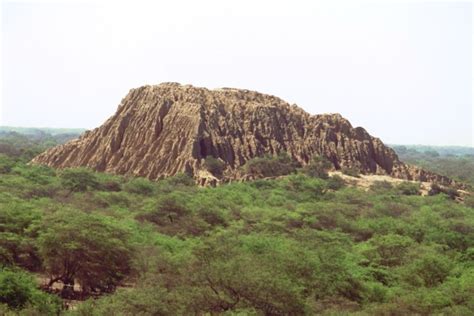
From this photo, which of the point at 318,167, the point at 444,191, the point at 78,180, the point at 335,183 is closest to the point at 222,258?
the point at 78,180

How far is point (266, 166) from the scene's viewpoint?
5112 cm

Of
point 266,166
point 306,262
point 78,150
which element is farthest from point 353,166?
point 306,262

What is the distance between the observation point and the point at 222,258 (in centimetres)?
2142

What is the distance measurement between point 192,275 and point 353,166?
3921 centimetres

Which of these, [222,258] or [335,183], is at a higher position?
[335,183]

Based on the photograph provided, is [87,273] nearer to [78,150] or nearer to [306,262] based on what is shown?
[306,262]

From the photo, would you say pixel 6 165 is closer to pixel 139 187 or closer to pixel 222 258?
pixel 139 187

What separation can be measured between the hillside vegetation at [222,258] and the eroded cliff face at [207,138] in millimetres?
10900

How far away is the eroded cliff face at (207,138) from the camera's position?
167 ft

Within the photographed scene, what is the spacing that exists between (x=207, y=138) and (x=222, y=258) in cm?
3079

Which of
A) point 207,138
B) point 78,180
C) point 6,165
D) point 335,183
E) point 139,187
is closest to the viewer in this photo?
point 139,187

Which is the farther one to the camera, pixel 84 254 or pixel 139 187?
pixel 139 187

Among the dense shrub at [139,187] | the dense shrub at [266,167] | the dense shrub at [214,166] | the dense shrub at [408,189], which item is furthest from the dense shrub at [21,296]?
the dense shrub at [408,189]

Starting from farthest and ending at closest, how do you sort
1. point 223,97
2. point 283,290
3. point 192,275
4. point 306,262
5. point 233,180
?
point 223,97
point 233,180
point 306,262
point 192,275
point 283,290
